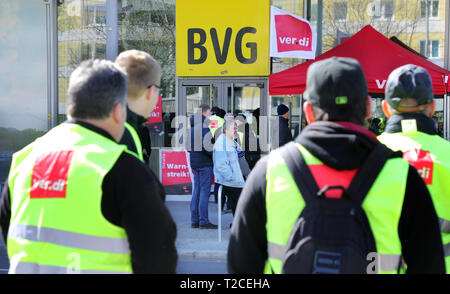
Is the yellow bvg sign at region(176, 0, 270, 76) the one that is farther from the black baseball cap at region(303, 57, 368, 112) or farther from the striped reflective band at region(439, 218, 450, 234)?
the black baseball cap at region(303, 57, 368, 112)

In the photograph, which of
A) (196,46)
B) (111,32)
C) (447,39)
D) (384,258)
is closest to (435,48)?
(447,39)

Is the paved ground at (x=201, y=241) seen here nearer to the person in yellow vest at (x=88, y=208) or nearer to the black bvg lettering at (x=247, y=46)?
the black bvg lettering at (x=247, y=46)

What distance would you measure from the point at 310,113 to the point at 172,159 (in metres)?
8.90

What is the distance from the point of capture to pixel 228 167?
7797 millimetres

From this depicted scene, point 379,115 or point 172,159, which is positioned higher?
point 379,115

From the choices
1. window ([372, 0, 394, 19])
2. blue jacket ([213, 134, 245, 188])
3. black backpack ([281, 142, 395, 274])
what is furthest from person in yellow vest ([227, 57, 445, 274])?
window ([372, 0, 394, 19])

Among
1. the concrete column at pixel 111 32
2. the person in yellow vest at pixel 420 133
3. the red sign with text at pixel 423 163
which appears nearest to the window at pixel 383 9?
the concrete column at pixel 111 32

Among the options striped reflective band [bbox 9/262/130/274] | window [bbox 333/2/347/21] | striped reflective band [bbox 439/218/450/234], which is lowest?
striped reflective band [bbox 9/262/130/274]

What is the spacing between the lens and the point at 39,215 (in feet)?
6.50

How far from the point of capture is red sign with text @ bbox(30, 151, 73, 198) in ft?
6.47

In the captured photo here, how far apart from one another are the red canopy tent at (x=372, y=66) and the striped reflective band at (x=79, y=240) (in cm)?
660
